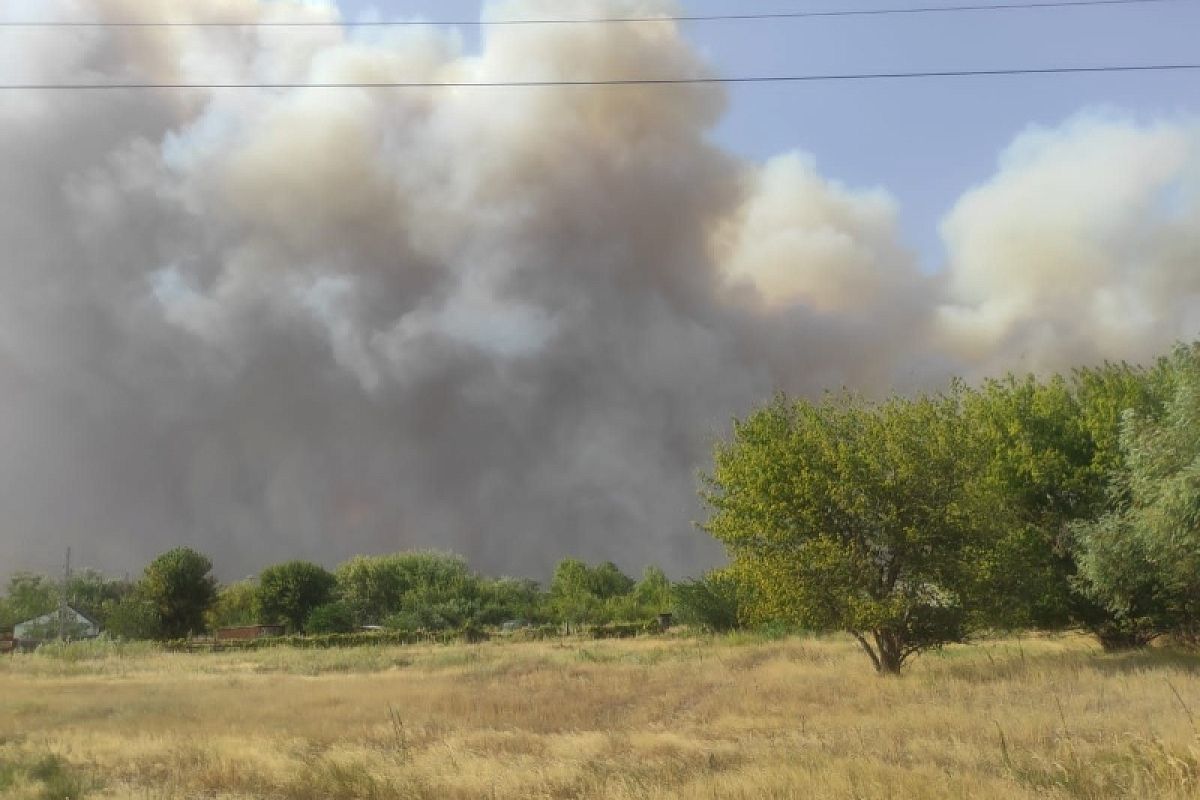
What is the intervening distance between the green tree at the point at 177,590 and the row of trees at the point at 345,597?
0.11 m

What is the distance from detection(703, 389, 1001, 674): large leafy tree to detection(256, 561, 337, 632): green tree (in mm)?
100015

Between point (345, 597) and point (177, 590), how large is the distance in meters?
30.0

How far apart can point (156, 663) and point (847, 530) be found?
4661cm

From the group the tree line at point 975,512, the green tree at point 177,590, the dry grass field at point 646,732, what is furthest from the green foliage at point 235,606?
the tree line at point 975,512

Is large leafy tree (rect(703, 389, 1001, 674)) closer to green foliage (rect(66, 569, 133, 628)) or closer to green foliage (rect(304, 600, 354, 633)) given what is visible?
green foliage (rect(304, 600, 354, 633))

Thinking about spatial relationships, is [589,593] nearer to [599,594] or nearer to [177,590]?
[599,594]

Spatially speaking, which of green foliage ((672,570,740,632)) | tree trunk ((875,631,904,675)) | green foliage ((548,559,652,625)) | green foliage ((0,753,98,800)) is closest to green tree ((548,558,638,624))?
green foliage ((548,559,652,625))

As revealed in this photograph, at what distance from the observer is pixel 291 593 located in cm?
11794

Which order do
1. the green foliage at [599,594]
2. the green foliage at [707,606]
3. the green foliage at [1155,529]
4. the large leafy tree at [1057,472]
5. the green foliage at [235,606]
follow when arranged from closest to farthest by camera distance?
1. the green foliage at [1155,529]
2. the large leafy tree at [1057,472]
3. the green foliage at [707,606]
4. the green foliage at [599,594]
5. the green foliage at [235,606]

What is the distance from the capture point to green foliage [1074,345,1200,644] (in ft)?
84.5

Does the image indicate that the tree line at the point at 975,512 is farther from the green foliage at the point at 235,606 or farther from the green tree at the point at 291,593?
the green foliage at the point at 235,606

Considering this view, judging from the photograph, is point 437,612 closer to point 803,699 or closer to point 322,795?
point 803,699

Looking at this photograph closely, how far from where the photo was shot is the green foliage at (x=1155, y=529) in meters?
25.8

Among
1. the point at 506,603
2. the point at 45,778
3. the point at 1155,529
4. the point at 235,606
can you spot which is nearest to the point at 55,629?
the point at 235,606
